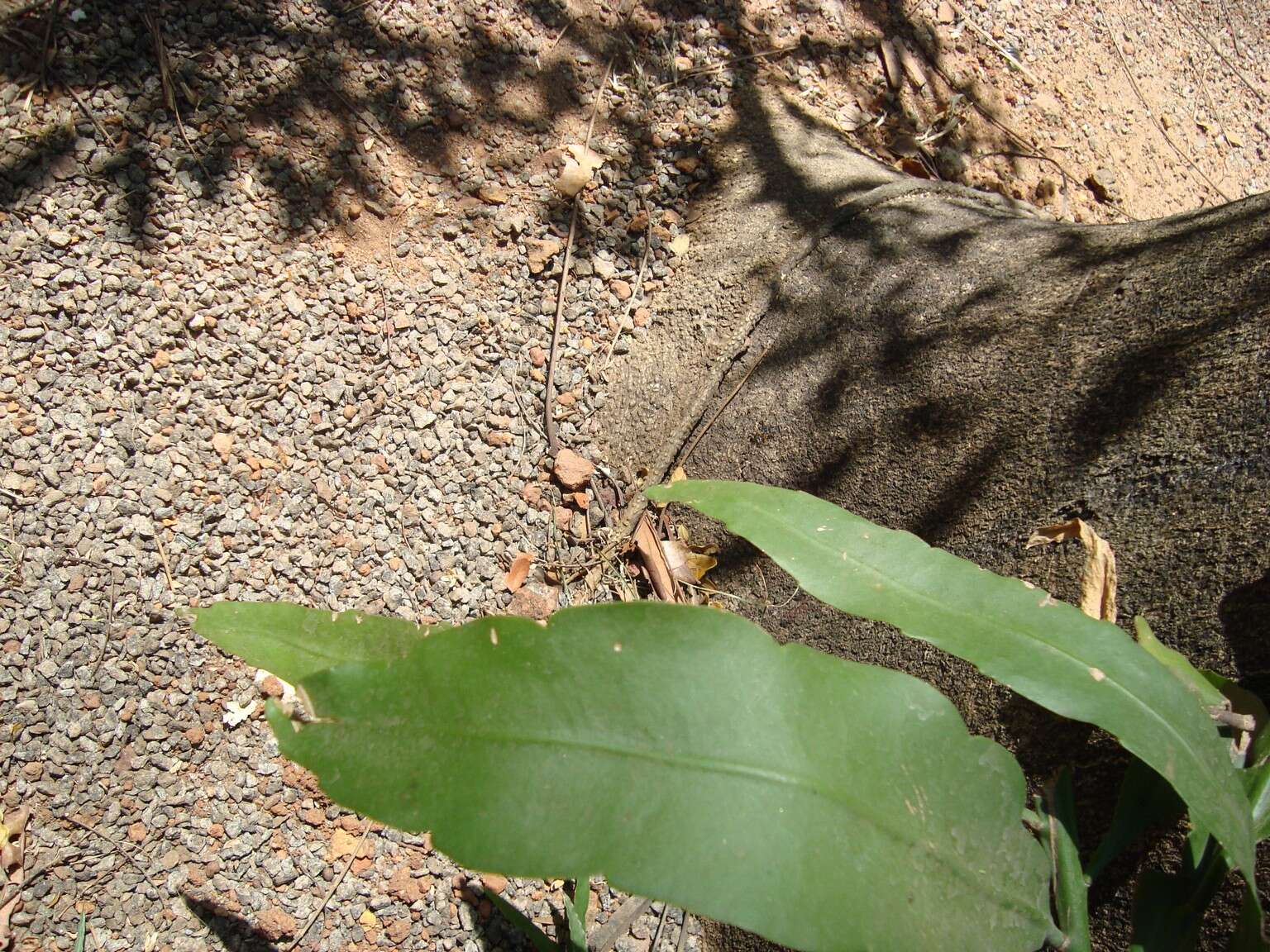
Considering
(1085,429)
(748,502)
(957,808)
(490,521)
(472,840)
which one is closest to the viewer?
(472,840)

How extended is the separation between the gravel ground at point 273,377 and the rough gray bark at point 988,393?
0.24 meters

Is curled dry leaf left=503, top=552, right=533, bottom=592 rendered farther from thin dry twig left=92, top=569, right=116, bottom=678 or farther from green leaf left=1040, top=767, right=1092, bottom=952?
green leaf left=1040, top=767, right=1092, bottom=952

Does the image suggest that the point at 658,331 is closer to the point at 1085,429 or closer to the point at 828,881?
the point at 1085,429

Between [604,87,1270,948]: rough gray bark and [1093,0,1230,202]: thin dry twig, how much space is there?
4.58 feet

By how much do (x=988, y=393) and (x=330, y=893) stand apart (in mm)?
1370

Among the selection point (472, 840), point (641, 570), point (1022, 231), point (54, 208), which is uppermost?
point (1022, 231)

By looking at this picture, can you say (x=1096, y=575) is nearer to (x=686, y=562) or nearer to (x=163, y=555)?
(x=686, y=562)

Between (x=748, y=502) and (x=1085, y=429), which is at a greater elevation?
(x=1085, y=429)

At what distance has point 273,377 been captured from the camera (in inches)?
65.9

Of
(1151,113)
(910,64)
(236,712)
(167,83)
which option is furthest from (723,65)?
(236,712)

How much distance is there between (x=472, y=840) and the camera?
76 centimetres

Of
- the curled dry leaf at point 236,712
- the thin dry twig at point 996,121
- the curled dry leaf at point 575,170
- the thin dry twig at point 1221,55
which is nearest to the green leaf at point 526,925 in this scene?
the curled dry leaf at point 236,712

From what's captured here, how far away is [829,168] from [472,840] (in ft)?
5.63

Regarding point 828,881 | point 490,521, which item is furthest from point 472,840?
point 490,521
